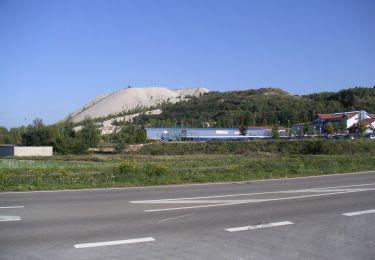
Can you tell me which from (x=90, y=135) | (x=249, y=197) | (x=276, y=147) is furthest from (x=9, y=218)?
(x=90, y=135)

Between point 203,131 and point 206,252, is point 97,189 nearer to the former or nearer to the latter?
point 206,252

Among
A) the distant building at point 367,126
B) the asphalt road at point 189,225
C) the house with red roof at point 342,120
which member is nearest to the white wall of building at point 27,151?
the asphalt road at point 189,225

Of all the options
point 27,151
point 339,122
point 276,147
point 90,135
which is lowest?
point 276,147

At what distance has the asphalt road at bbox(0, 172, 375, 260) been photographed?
7.80m

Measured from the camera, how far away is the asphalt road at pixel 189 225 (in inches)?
307

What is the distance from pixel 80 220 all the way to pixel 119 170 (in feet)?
45.8

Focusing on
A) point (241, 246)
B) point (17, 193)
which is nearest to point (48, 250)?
point (241, 246)

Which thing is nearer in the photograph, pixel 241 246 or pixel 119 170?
pixel 241 246

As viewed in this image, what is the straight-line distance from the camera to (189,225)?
10227 millimetres

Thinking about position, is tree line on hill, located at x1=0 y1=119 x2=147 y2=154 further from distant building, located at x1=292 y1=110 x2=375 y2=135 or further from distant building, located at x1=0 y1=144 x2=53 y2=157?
distant building, located at x1=292 y1=110 x2=375 y2=135

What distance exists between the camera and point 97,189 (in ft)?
60.6

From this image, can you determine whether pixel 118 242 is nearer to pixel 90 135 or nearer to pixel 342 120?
pixel 90 135

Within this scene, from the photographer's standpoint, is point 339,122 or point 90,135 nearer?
point 90,135

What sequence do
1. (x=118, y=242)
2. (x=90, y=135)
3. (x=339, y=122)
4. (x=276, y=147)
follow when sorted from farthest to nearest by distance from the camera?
1. (x=339, y=122)
2. (x=90, y=135)
3. (x=276, y=147)
4. (x=118, y=242)
